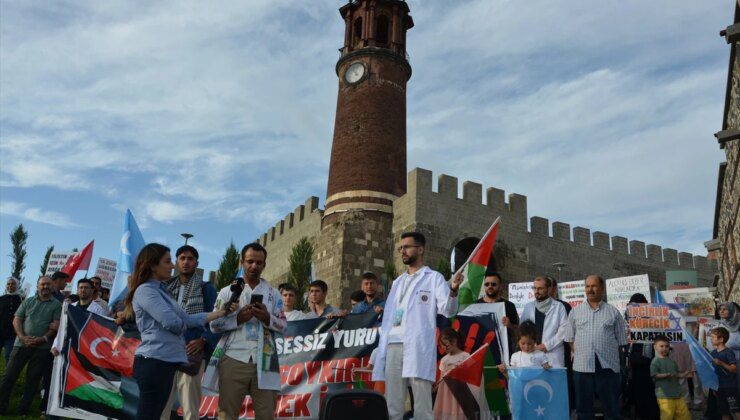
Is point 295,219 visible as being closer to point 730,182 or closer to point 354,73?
point 354,73

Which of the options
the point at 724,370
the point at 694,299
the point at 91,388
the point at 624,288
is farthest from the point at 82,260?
the point at 694,299

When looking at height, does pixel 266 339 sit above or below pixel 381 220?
below

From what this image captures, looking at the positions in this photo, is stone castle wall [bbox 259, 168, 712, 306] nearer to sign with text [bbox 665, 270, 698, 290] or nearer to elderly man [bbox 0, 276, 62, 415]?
sign with text [bbox 665, 270, 698, 290]

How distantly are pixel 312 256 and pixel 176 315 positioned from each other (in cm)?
1800

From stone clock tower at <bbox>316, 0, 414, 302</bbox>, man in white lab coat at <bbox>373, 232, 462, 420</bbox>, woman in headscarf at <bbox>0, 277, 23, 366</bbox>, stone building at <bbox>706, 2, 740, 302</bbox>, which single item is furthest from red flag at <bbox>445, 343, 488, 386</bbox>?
stone clock tower at <bbox>316, 0, 414, 302</bbox>

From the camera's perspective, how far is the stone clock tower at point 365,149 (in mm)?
20891

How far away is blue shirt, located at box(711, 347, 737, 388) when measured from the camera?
305 inches

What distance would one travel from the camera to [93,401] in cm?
698

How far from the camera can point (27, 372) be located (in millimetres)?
7684

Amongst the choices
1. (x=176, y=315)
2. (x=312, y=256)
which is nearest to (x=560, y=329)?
(x=176, y=315)

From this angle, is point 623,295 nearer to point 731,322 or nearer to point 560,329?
point 731,322

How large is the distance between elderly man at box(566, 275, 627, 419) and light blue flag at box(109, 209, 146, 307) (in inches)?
228

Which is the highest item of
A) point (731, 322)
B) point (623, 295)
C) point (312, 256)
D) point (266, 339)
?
point (312, 256)

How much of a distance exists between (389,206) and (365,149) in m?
2.31
